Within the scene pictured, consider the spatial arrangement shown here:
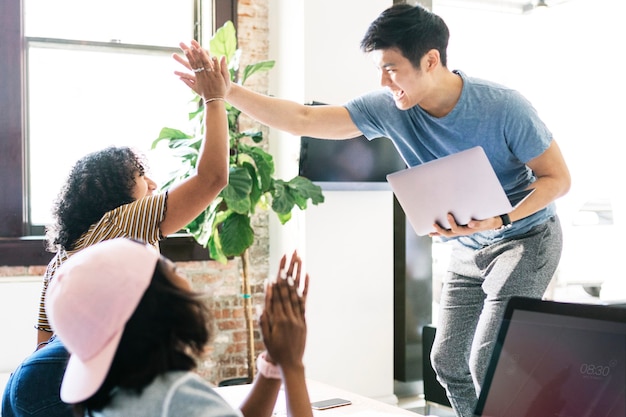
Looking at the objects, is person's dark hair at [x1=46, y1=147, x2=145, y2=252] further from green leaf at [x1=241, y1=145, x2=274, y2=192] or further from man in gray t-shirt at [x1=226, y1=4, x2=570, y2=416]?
green leaf at [x1=241, y1=145, x2=274, y2=192]

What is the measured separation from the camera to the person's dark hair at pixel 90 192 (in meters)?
1.84

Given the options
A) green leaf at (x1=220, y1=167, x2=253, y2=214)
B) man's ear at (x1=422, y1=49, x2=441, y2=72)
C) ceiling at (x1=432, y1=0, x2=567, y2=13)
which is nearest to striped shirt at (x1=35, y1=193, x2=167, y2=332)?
man's ear at (x1=422, y1=49, x2=441, y2=72)

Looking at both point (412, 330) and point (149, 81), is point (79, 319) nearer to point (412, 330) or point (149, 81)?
point (149, 81)

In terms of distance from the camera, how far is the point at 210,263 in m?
3.97

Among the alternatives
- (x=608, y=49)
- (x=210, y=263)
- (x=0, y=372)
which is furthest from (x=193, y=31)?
(x=608, y=49)

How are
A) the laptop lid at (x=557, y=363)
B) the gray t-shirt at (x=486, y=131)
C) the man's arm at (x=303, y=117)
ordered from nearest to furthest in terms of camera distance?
A: the laptop lid at (x=557, y=363) → the gray t-shirt at (x=486, y=131) → the man's arm at (x=303, y=117)

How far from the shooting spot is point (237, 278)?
13.2ft

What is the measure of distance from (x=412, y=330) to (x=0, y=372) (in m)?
2.27

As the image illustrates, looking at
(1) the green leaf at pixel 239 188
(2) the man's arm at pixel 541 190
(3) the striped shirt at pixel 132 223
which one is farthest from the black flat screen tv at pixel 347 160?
(3) the striped shirt at pixel 132 223

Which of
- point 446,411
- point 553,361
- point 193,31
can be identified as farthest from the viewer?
point 193,31

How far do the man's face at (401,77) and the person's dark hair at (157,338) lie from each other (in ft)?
3.83

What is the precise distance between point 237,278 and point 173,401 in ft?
9.87

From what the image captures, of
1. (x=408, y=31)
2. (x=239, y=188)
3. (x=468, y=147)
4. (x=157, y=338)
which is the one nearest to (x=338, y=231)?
(x=239, y=188)

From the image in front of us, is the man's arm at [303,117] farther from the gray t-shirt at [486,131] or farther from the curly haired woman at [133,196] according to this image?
the curly haired woman at [133,196]
